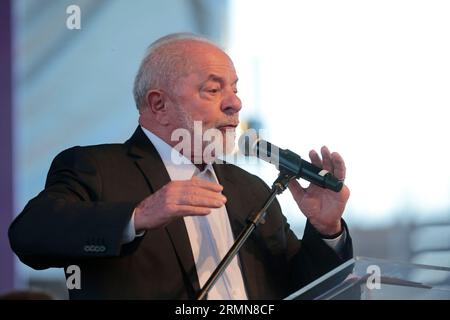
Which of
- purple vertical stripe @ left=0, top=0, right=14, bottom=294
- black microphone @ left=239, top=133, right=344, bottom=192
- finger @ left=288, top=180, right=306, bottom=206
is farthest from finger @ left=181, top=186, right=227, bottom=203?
purple vertical stripe @ left=0, top=0, right=14, bottom=294

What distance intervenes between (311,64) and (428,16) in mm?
472

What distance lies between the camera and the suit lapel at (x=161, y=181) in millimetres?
1896

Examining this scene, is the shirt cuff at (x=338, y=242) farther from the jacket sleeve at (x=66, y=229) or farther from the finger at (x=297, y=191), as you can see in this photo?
the jacket sleeve at (x=66, y=229)

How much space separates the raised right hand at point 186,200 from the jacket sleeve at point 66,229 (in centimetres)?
12

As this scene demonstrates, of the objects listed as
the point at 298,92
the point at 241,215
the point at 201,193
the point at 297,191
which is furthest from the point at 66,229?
the point at 298,92

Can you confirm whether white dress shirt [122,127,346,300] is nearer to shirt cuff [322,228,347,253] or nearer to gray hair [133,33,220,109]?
shirt cuff [322,228,347,253]

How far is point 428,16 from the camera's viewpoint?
108 inches

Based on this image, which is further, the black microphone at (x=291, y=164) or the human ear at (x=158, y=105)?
the human ear at (x=158, y=105)

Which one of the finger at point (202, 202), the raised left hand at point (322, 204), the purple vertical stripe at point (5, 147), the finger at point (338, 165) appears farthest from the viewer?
the purple vertical stripe at point (5, 147)

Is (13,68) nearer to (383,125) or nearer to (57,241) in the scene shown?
(57,241)

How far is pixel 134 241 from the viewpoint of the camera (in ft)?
5.72

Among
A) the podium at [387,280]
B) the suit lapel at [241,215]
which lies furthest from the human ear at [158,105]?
the podium at [387,280]

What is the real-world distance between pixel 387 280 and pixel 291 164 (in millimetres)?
339

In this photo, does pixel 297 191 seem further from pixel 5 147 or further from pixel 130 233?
pixel 5 147
